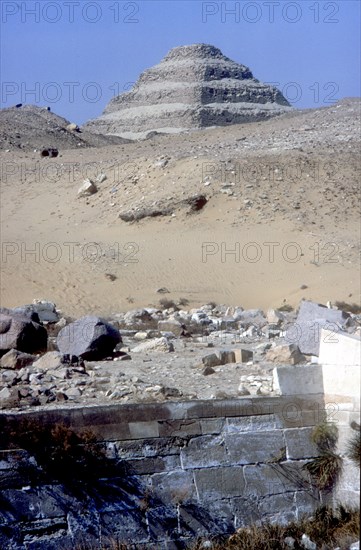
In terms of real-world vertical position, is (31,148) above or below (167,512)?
above

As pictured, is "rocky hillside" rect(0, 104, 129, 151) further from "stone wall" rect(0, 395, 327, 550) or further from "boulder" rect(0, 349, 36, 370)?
"stone wall" rect(0, 395, 327, 550)

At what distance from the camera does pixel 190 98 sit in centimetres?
9906

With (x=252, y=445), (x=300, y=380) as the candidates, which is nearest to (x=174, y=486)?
(x=252, y=445)

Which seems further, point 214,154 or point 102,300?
point 214,154

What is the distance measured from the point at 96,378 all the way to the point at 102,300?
11.5 metres

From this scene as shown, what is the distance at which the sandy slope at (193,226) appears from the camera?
76.0 feet

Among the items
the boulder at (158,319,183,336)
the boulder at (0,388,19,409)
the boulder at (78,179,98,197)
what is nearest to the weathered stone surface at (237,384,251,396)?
the boulder at (0,388,19,409)

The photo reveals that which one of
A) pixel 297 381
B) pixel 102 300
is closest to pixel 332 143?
pixel 102 300

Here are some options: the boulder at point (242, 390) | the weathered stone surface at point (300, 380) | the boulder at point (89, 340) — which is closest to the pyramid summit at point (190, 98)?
the boulder at point (89, 340)

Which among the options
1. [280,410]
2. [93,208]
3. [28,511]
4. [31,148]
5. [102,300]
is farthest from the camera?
[31,148]

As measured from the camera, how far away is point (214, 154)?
34219 millimetres

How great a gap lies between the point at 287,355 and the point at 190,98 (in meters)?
89.9

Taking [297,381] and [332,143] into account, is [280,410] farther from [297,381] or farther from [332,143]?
[332,143]

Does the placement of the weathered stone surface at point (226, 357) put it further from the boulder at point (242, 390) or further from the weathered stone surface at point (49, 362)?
the weathered stone surface at point (49, 362)
